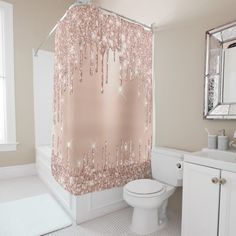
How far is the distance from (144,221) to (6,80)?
2.81 metres

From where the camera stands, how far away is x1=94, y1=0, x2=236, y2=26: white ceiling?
1.73 meters

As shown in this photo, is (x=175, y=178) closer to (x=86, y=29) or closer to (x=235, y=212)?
(x=235, y=212)

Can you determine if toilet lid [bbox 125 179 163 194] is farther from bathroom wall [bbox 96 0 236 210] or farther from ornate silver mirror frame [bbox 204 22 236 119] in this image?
ornate silver mirror frame [bbox 204 22 236 119]

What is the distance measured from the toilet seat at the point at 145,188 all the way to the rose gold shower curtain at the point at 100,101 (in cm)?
29

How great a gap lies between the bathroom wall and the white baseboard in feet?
7.49

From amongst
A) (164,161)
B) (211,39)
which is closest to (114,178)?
(164,161)

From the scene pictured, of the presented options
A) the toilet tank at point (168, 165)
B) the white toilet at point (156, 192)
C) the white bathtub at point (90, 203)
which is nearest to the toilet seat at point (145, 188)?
the white toilet at point (156, 192)

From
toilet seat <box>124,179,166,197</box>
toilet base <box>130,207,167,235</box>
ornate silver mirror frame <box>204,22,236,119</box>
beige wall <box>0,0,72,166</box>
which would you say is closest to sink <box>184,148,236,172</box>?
ornate silver mirror frame <box>204,22,236,119</box>

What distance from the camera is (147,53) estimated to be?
90.8 inches

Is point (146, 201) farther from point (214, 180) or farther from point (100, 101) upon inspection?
point (100, 101)

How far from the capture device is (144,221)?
182cm

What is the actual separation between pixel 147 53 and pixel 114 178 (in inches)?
57.1

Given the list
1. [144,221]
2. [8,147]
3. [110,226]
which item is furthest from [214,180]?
[8,147]

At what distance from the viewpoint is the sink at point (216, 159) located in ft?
4.20
